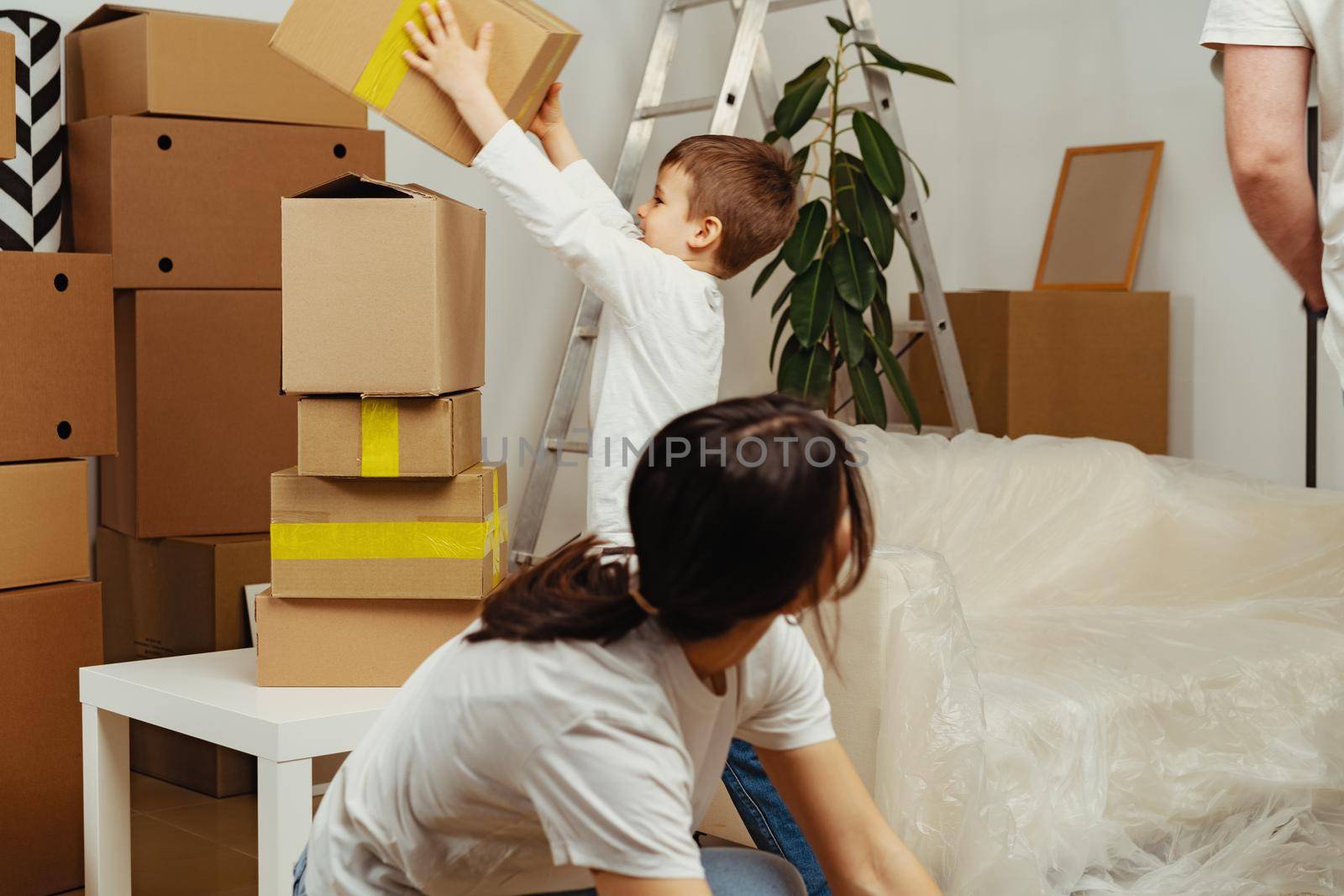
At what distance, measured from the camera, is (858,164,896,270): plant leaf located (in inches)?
119

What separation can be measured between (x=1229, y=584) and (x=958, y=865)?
1.06 m

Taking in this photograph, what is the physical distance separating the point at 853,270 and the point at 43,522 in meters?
1.75

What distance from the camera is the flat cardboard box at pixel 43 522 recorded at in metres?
1.84

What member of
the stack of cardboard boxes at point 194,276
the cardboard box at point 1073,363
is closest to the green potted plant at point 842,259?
the cardboard box at point 1073,363

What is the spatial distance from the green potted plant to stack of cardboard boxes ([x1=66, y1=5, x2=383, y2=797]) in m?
1.01

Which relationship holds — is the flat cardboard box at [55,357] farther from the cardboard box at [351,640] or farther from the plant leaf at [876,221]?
the plant leaf at [876,221]

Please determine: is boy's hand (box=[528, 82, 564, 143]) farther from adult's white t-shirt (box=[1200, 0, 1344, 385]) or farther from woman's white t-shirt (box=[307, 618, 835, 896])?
woman's white t-shirt (box=[307, 618, 835, 896])

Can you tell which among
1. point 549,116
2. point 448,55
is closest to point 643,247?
point 549,116

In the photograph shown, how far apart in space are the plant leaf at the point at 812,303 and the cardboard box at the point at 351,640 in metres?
1.56

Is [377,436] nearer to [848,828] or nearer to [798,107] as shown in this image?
[848,828]

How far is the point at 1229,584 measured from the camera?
7.92ft

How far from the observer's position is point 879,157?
3.00m

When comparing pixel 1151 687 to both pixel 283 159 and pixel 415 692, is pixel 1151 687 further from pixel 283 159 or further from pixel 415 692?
pixel 283 159

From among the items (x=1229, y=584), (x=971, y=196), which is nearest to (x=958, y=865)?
(x=1229, y=584)
